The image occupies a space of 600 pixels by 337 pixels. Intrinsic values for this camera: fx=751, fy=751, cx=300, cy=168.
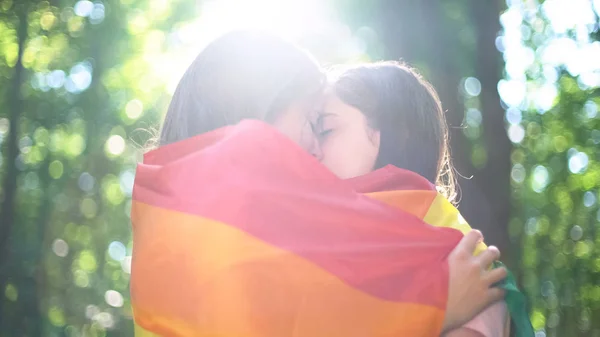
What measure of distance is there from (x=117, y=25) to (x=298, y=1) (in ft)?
19.1

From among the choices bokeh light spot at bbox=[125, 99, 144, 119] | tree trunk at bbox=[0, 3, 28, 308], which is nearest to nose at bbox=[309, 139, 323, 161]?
tree trunk at bbox=[0, 3, 28, 308]

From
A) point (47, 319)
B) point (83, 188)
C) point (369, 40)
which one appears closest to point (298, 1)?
point (369, 40)

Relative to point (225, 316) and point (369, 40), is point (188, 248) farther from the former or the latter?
point (369, 40)

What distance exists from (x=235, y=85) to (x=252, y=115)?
0.13m

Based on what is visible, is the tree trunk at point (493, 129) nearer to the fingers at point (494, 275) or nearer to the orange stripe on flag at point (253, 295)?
the fingers at point (494, 275)

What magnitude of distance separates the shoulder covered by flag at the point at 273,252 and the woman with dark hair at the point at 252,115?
16 mm

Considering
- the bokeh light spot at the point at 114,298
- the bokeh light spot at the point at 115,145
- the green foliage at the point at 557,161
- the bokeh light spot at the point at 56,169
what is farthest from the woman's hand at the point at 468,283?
the bokeh light spot at the point at 114,298

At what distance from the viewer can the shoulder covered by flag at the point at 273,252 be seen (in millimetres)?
2260

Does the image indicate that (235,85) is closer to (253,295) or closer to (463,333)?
(253,295)

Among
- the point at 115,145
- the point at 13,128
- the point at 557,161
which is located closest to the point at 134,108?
the point at 115,145

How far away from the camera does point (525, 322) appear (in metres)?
2.60

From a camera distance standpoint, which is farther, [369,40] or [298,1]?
[298,1]

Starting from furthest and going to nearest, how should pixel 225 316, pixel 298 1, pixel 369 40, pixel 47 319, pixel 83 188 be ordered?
pixel 83 188, pixel 47 319, pixel 298 1, pixel 369 40, pixel 225 316

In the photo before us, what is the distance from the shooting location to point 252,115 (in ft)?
9.01
